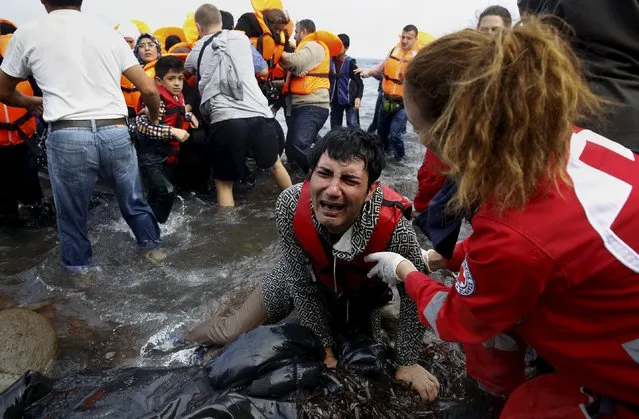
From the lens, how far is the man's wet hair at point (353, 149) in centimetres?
199

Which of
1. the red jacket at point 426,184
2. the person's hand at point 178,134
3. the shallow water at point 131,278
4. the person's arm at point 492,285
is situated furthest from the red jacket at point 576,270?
the person's hand at point 178,134

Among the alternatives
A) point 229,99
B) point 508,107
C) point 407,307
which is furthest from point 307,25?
point 508,107

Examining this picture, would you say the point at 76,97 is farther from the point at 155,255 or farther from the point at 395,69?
the point at 395,69

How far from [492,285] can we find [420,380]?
3.92 feet

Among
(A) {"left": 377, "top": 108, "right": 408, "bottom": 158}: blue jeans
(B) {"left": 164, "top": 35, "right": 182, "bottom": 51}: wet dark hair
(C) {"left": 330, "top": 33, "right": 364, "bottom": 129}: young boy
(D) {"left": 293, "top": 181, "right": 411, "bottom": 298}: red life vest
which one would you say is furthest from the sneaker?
(B) {"left": 164, "top": 35, "right": 182, "bottom": 51}: wet dark hair

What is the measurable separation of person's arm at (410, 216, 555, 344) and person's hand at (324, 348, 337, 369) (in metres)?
0.99

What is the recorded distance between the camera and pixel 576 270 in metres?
1.13

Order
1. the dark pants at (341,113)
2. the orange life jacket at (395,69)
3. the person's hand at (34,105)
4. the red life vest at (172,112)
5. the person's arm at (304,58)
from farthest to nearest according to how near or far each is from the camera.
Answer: the dark pants at (341,113) → the orange life jacket at (395,69) → the person's arm at (304,58) → the red life vest at (172,112) → the person's hand at (34,105)

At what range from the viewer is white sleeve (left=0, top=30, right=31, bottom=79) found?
297cm

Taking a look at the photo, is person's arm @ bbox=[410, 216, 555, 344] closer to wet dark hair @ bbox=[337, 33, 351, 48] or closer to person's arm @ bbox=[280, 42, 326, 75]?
person's arm @ bbox=[280, 42, 326, 75]

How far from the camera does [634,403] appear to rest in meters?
1.29

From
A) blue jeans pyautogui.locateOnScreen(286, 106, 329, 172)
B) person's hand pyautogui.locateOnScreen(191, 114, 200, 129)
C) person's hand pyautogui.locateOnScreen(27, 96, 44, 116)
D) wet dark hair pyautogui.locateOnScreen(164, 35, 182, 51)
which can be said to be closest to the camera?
person's hand pyautogui.locateOnScreen(27, 96, 44, 116)

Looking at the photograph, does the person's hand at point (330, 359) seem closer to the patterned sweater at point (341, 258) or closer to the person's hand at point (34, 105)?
the patterned sweater at point (341, 258)

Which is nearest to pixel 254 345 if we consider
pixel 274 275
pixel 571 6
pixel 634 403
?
pixel 274 275
